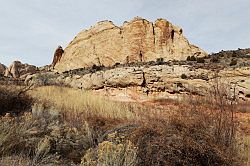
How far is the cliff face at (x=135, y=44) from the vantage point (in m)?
42.6

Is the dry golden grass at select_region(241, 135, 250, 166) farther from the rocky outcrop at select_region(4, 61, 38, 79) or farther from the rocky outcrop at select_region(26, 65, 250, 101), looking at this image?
the rocky outcrop at select_region(4, 61, 38, 79)

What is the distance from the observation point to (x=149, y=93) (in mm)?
27328

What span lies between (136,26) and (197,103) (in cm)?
3667

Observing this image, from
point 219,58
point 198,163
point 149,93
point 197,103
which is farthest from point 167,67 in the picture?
point 198,163

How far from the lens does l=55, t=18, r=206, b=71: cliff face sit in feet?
140

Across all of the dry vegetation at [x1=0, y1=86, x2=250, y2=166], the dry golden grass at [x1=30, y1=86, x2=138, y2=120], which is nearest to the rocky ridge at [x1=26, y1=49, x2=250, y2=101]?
the dry golden grass at [x1=30, y1=86, x2=138, y2=120]

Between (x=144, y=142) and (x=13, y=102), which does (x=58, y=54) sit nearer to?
(x=13, y=102)

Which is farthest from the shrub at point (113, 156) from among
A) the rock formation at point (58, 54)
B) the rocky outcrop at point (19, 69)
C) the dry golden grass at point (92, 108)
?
the rocky outcrop at point (19, 69)

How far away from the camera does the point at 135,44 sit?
4303 cm

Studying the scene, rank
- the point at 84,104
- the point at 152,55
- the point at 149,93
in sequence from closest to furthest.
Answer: the point at 84,104, the point at 149,93, the point at 152,55

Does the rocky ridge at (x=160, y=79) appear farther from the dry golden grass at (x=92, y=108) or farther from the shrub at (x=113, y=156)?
the shrub at (x=113, y=156)

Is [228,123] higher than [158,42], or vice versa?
[158,42]

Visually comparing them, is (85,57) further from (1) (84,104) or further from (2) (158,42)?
(1) (84,104)

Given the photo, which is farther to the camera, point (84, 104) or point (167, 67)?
point (167, 67)
